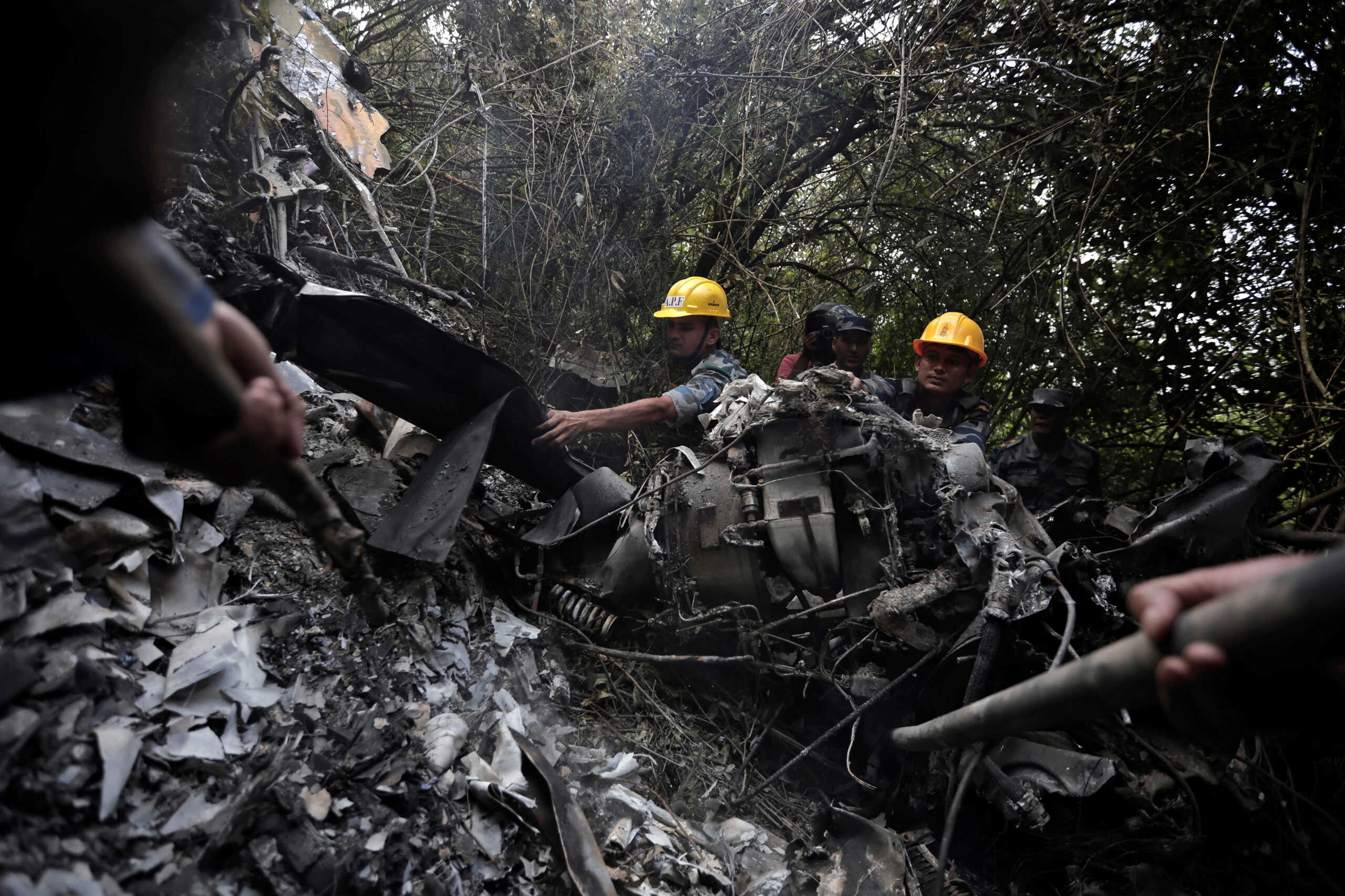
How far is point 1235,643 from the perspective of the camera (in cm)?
84

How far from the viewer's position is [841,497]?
9.34ft

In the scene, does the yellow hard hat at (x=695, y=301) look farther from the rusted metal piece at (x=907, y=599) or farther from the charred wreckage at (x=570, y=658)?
the rusted metal piece at (x=907, y=599)

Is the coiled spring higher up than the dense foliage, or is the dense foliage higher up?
the dense foliage

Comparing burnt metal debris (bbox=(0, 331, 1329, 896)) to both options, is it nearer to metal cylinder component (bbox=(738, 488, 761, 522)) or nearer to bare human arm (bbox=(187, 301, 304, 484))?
metal cylinder component (bbox=(738, 488, 761, 522))

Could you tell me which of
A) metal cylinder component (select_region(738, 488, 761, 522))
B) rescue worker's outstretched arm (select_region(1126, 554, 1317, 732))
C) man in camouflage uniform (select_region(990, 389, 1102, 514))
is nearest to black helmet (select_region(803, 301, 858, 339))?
man in camouflage uniform (select_region(990, 389, 1102, 514))

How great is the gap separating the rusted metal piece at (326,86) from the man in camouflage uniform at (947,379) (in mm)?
3931

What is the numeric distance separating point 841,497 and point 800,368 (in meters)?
2.10

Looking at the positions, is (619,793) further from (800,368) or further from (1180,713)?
(800,368)

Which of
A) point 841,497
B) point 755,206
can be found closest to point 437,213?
point 755,206

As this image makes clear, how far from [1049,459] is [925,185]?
96.8 inches

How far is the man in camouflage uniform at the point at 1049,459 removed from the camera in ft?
15.0

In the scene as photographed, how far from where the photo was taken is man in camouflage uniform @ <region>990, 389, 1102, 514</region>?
456 centimetres

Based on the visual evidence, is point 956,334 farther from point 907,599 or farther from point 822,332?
point 907,599

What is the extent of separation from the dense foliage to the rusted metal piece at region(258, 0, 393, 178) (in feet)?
0.89
